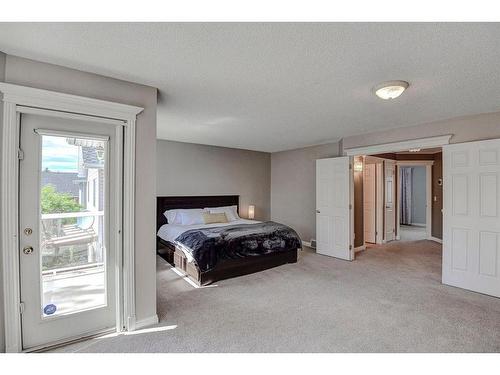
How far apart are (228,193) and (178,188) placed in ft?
4.20

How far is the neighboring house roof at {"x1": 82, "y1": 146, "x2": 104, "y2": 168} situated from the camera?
221 centimetres

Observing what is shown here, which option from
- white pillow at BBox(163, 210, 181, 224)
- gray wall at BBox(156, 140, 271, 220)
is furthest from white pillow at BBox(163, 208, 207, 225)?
gray wall at BBox(156, 140, 271, 220)

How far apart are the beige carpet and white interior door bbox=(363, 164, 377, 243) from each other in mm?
2142

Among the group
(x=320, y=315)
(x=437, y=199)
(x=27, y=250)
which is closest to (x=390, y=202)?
(x=437, y=199)

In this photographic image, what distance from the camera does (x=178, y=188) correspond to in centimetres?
555

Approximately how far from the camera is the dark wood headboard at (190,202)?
5293 mm

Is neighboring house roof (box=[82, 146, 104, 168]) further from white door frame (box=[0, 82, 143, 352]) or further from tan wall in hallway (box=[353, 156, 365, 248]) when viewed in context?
tan wall in hallway (box=[353, 156, 365, 248])

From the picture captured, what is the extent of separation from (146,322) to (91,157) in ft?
5.35

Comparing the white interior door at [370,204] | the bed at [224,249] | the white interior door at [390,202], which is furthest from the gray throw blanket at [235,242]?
the white interior door at [390,202]

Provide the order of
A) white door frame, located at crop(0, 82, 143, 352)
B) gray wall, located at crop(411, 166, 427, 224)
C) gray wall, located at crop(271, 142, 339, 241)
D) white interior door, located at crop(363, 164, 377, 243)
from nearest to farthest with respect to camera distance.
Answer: white door frame, located at crop(0, 82, 143, 352) → gray wall, located at crop(271, 142, 339, 241) → white interior door, located at crop(363, 164, 377, 243) → gray wall, located at crop(411, 166, 427, 224)

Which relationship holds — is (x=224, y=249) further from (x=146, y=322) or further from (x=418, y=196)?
(x=418, y=196)

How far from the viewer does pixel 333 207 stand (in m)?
5.05

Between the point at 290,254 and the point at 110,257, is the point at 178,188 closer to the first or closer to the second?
the point at 290,254
